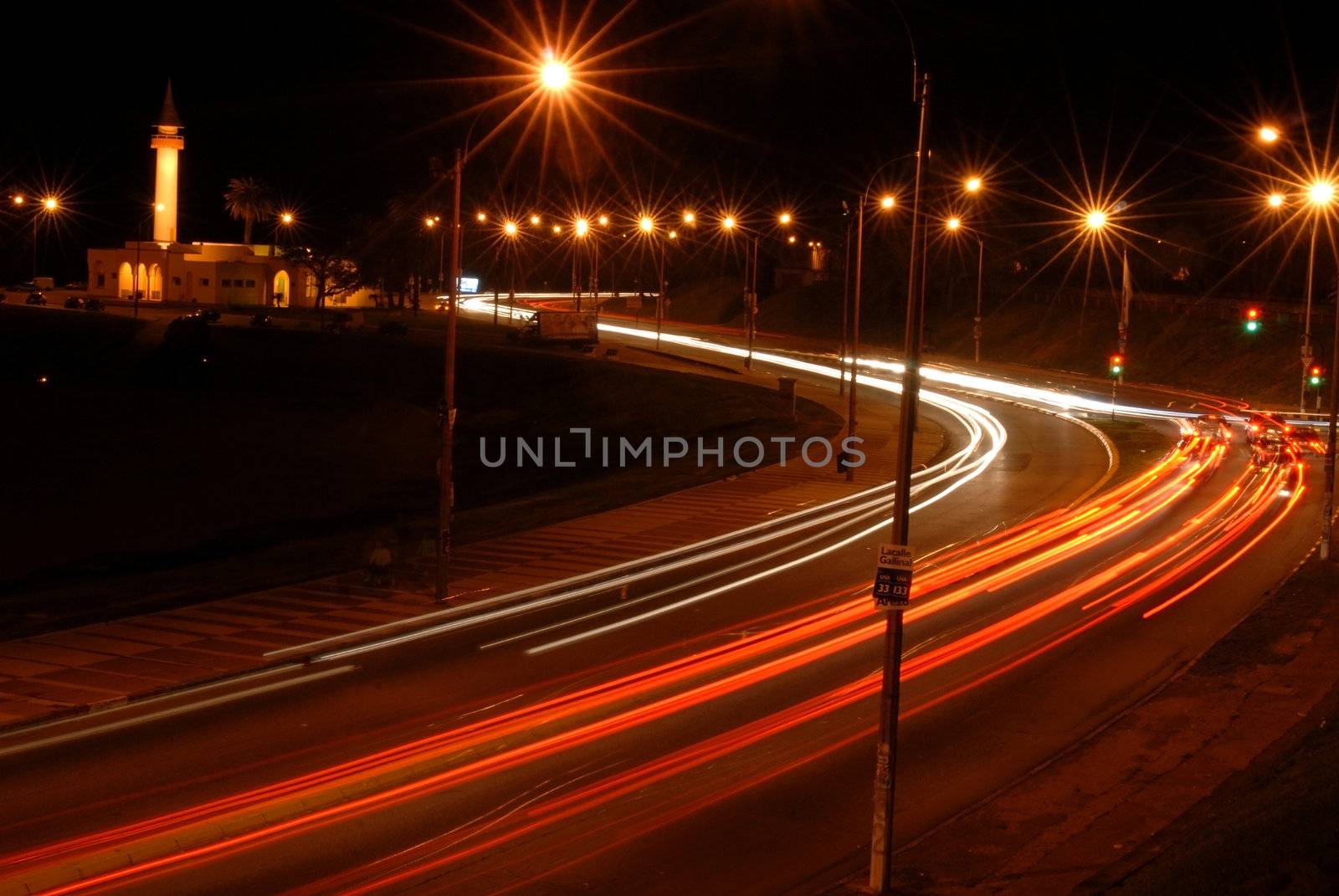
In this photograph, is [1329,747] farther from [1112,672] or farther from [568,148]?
[568,148]

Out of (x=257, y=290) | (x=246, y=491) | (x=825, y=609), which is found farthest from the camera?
(x=257, y=290)

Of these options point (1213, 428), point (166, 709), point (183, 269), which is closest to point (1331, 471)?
point (1213, 428)

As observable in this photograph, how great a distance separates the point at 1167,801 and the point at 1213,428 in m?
38.8

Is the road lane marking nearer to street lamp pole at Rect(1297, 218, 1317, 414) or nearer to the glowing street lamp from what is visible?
the glowing street lamp

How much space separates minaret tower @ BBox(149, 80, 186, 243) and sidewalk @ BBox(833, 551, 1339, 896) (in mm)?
97043

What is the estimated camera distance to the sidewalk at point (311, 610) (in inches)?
691

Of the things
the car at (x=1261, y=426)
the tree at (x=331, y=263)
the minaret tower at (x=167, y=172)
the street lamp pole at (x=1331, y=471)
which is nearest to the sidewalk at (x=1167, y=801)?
the street lamp pole at (x=1331, y=471)

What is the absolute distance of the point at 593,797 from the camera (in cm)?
1312

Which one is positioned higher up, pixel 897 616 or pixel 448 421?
pixel 448 421

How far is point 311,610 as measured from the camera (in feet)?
72.8

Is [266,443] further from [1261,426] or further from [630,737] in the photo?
[630,737]

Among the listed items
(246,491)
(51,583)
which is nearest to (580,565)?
(51,583)

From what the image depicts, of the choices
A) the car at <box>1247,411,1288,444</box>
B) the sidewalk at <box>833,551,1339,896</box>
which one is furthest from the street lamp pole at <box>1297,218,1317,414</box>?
the sidewalk at <box>833,551,1339,896</box>

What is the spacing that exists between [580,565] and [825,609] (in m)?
5.71
